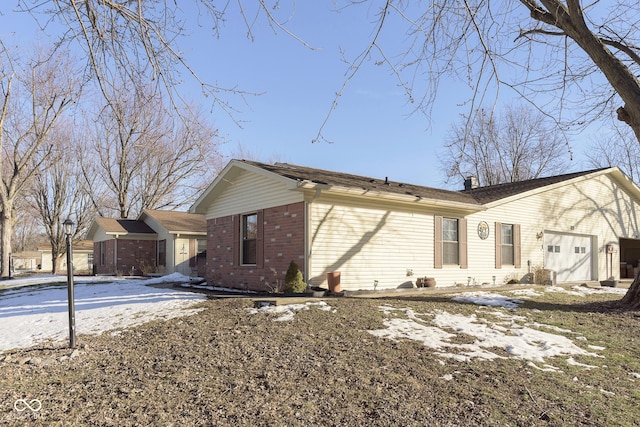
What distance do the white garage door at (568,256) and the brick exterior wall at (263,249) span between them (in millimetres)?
10578

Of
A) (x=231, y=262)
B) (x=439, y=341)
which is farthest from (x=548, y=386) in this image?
(x=231, y=262)

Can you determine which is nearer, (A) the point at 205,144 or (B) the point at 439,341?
(A) the point at 205,144

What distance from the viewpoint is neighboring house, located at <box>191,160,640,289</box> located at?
36.5 feet

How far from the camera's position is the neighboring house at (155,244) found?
71.1 feet

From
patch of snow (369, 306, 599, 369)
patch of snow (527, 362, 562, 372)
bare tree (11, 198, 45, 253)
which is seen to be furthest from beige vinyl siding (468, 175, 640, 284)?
bare tree (11, 198, 45, 253)

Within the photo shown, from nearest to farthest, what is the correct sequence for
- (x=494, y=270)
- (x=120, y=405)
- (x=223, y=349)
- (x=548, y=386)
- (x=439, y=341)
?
(x=120, y=405) → (x=548, y=386) → (x=223, y=349) → (x=439, y=341) → (x=494, y=270)

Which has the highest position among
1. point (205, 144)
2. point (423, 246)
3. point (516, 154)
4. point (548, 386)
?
point (516, 154)

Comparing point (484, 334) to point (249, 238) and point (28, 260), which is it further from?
point (28, 260)

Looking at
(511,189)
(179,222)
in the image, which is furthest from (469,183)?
(179,222)

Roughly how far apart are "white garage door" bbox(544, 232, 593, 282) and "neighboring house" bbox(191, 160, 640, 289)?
0.04 meters

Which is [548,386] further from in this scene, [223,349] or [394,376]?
[223,349]

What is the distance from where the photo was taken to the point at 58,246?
1188 inches

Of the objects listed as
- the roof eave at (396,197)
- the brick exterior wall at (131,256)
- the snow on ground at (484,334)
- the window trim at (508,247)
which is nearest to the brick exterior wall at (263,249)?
the roof eave at (396,197)

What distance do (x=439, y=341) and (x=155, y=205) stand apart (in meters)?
28.9
